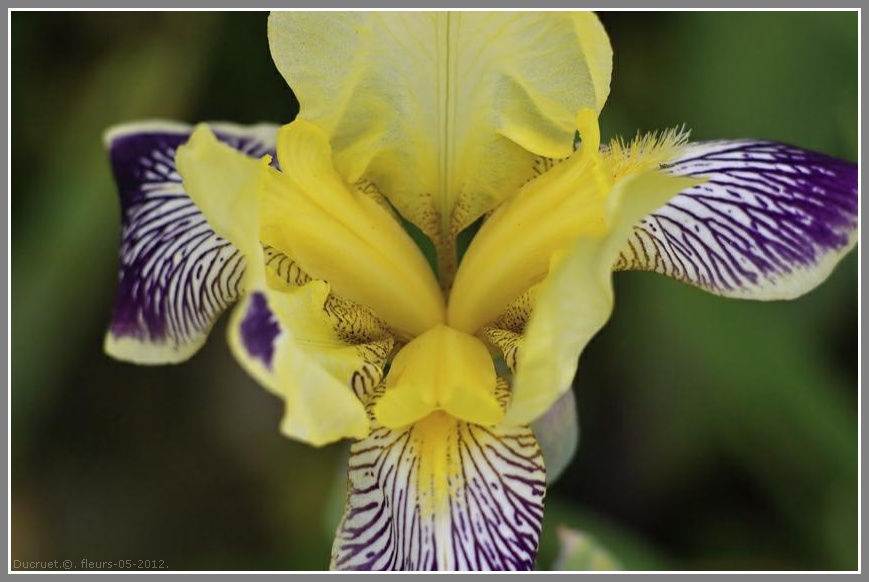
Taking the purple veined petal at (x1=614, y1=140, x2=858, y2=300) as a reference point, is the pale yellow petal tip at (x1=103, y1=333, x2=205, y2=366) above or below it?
below

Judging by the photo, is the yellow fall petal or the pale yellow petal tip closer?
the yellow fall petal

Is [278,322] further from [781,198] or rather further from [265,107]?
[265,107]

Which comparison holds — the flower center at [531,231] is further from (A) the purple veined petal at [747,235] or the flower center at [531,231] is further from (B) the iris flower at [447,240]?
(A) the purple veined petal at [747,235]

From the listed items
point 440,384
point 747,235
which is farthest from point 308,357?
point 747,235

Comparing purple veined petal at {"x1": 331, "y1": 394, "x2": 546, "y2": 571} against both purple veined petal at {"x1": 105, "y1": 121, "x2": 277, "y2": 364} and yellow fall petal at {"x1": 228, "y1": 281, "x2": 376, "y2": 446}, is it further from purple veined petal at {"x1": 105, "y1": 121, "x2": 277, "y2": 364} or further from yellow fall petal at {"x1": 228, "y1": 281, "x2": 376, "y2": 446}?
purple veined petal at {"x1": 105, "y1": 121, "x2": 277, "y2": 364}

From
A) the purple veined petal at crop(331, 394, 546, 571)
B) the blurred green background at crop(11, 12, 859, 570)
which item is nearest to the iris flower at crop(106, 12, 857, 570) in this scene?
the purple veined petal at crop(331, 394, 546, 571)

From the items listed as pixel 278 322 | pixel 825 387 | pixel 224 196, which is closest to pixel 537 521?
pixel 278 322

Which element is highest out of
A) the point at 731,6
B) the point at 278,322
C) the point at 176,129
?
the point at 731,6

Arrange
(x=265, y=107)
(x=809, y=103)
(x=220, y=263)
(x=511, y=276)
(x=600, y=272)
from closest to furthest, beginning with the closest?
1. (x=600, y=272)
2. (x=511, y=276)
3. (x=220, y=263)
4. (x=809, y=103)
5. (x=265, y=107)
